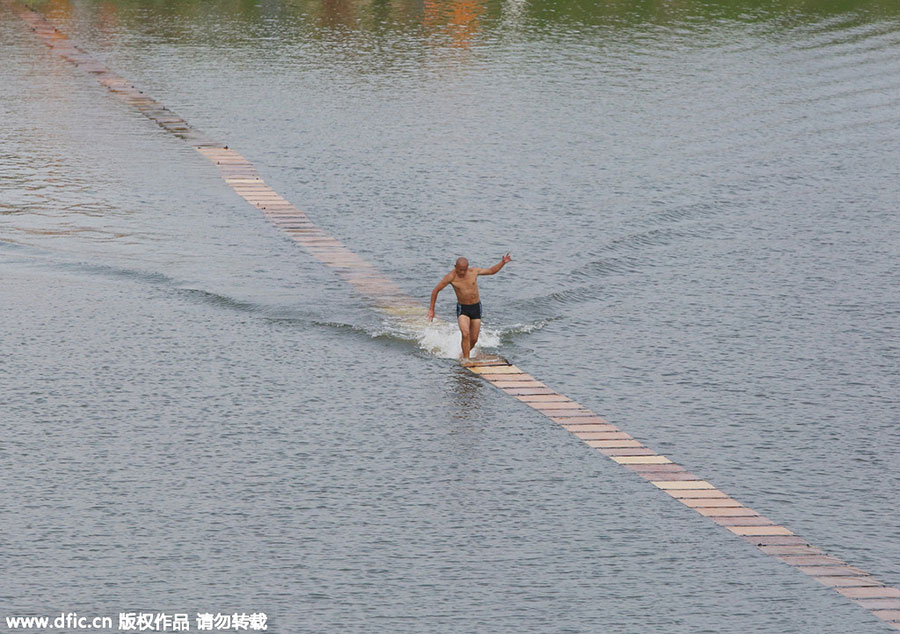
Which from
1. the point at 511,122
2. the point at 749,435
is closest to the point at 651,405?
the point at 749,435

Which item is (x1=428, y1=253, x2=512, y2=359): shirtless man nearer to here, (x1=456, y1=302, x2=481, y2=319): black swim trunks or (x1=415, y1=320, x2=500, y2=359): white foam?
(x1=456, y1=302, x2=481, y2=319): black swim trunks

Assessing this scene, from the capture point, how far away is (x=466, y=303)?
A: 19.2 metres

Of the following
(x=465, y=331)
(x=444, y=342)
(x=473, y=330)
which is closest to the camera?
(x=465, y=331)

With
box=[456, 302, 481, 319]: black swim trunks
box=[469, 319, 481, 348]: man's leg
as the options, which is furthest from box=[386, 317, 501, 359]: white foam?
box=[456, 302, 481, 319]: black swim trunks

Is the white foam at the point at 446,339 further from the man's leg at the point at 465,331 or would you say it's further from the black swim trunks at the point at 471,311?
the black swim trunks at the point at 471,311

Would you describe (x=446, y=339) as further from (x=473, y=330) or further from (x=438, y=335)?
(x=473, y=330)

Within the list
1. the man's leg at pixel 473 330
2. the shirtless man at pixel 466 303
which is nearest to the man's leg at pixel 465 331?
the shirtless man at pixel 466 303

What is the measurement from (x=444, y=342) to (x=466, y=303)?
2.47ft

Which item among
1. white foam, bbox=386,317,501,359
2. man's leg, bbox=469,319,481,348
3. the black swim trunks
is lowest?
white foam, bbox=386,317,501,359

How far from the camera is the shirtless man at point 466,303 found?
62.7ft

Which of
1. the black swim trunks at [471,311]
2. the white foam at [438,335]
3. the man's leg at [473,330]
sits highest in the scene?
the black swim trunks at [471,311]

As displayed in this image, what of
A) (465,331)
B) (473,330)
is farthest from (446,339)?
(465,331)

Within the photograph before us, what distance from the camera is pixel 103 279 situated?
2178 centimetres

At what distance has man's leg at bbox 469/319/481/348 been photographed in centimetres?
1930
